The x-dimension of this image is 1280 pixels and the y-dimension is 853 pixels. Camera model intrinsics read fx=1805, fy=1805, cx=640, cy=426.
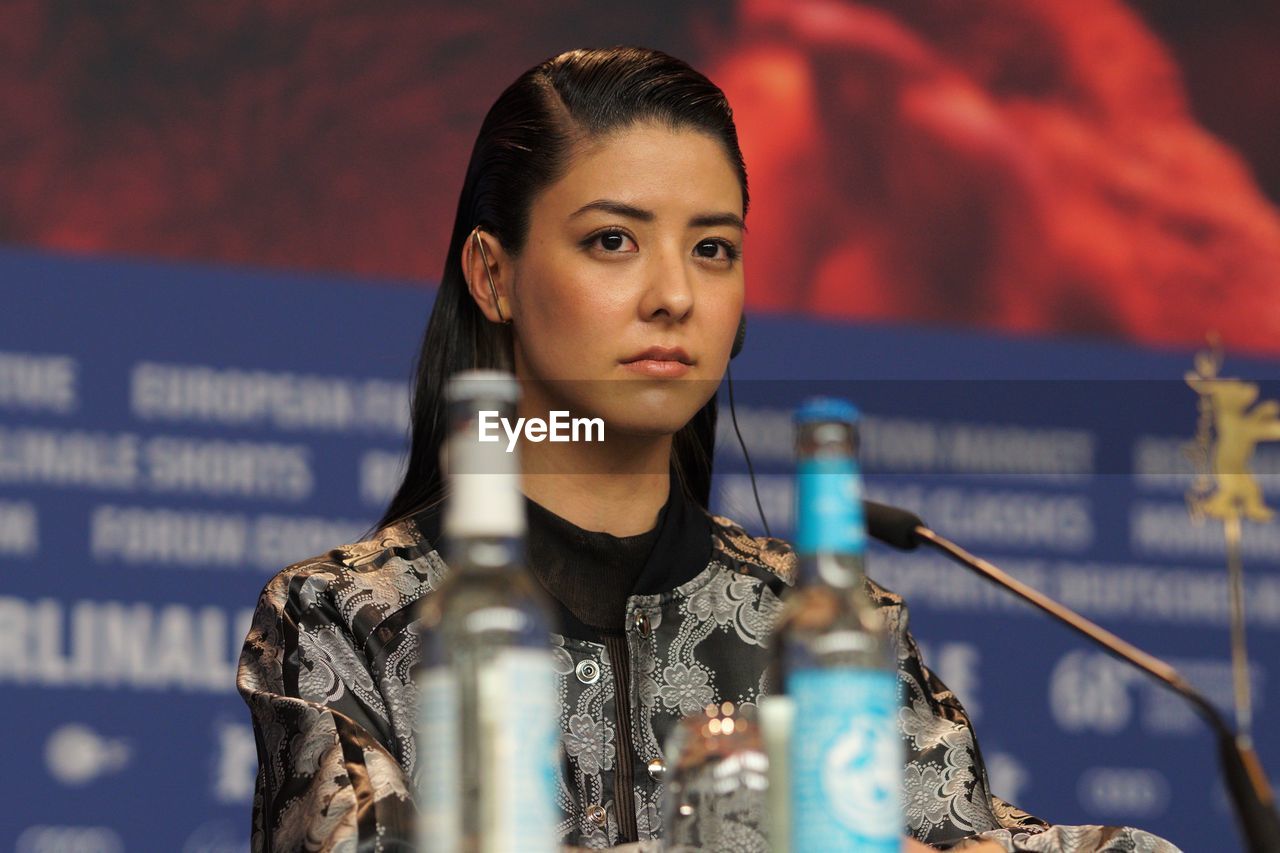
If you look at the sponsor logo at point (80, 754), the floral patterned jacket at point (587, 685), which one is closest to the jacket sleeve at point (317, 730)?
the floral patterned jacket at point (587, 685)

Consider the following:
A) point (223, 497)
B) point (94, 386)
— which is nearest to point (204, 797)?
point (223, 497)

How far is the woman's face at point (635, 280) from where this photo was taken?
174 cm

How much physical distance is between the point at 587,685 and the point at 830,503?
86 centimetres

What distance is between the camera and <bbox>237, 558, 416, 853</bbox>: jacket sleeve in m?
1.28

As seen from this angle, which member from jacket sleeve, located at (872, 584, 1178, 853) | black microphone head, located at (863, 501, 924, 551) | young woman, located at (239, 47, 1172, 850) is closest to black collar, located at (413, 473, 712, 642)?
young woman, located at (239, 47, 1172, 850)

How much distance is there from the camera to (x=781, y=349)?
10.1 feet

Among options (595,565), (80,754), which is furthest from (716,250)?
(80,754)

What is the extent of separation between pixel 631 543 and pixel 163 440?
3.54 feet

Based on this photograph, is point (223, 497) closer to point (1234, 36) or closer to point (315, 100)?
point (315, 100)

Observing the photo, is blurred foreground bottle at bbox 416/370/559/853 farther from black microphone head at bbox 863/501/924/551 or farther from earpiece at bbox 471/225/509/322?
earpiece at bbox 471/225/509/322

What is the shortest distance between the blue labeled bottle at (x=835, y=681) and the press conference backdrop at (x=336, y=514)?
1.16 m

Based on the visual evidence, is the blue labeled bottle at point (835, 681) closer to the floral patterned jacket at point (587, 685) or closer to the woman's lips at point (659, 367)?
the floral patterned jacket at point (587, 685)

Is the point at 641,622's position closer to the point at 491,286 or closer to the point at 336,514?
the point at 491,286

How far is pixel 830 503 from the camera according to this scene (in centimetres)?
93
